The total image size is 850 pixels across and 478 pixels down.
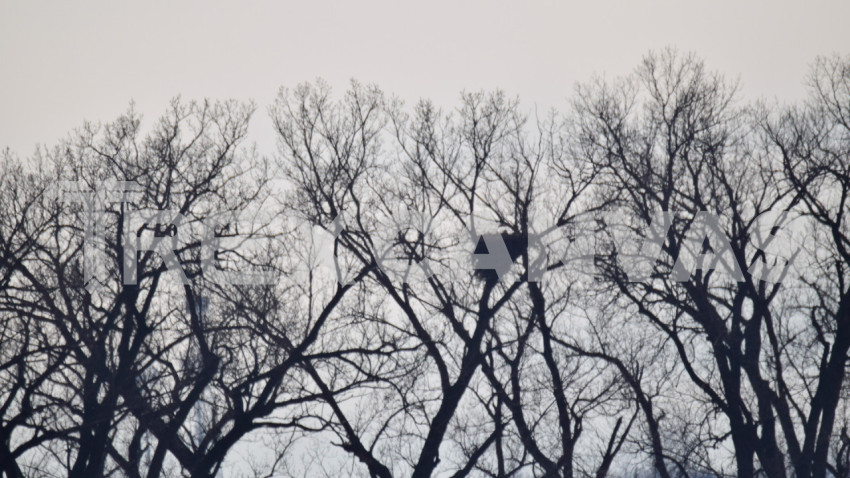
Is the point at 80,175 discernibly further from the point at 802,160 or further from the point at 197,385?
the point at 802,160

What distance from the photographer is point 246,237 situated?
1389cm

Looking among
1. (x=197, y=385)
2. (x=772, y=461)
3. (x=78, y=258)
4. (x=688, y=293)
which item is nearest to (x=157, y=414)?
(x=197, y=385)

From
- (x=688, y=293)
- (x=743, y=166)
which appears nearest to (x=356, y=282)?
(x=688, y=293)

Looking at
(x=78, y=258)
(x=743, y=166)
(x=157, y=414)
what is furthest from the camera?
(x=743, y=166)

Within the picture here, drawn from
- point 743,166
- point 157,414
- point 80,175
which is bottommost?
point 157,414

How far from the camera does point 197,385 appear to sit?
42.7ft

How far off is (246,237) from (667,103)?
830 cm

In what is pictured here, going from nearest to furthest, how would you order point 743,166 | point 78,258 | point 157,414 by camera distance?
1. point 157,414
2. point 78,258
3. point 743,166

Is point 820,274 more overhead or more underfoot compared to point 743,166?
more underfoot

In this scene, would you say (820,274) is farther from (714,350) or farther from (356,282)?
(356,282)

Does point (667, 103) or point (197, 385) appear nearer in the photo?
point (197, 385)

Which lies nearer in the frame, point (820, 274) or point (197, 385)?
point (197, 385)

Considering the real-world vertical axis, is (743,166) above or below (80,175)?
above

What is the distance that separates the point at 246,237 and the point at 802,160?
9.92 m
